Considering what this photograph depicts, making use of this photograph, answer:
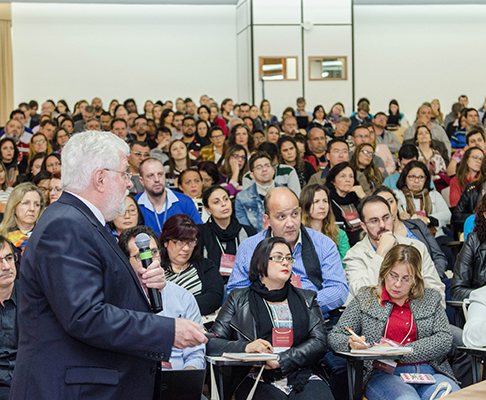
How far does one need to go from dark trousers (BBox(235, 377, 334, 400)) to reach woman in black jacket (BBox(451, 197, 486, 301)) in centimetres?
125

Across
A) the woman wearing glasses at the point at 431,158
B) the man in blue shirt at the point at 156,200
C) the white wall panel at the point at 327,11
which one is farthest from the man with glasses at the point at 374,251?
the white wall panel at the point at 327,11

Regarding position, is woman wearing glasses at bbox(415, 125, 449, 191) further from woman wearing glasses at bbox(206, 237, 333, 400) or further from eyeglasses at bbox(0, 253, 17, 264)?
eyeglasses at bbox(0, 253, 17, 264)

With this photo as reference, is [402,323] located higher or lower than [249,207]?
lower

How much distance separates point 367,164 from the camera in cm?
582

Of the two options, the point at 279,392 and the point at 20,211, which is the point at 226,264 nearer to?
the point at 279,392

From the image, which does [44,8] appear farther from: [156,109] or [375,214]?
[375,214]

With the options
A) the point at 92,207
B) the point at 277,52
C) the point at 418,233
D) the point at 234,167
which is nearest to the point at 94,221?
the point at 92,207

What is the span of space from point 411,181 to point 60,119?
5668mm

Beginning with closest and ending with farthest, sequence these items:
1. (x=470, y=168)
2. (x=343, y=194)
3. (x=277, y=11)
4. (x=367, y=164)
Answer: (x=343, y=194) → (x=470, y=168) → (x=367, y=164) → (x=277, y=11)

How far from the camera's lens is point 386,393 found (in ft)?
8.78

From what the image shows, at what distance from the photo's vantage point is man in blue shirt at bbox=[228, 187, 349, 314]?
327 cm

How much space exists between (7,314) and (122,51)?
12136mm

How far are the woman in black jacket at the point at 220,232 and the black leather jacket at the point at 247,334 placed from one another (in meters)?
1.04

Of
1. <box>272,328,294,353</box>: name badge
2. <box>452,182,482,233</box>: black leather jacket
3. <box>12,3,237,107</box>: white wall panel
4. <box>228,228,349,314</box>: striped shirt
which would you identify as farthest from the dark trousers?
<box>12,3,237,107</box>: white wall panel
